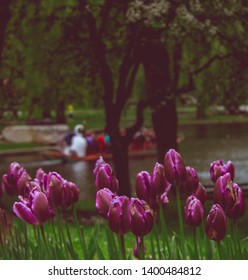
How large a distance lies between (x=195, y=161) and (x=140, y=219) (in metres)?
8.27

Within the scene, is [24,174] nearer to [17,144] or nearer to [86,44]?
[86,44]

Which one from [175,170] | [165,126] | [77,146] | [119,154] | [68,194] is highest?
[175,170]

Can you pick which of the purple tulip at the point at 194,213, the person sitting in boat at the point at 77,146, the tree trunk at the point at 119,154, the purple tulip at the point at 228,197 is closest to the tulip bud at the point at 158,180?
the purple tulip at the point at 194,213

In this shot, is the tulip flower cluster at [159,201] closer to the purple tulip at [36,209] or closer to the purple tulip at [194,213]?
the purple tulip at [194,213]

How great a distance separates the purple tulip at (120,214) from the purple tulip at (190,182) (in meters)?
0.60

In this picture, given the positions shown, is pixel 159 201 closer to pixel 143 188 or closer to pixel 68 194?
pixel 143 188

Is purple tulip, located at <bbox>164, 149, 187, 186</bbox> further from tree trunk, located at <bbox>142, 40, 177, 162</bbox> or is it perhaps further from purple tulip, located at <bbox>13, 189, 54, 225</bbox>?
tree trunk, located at <bbox>142, 40, 177, 162</bbox>

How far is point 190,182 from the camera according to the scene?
3.73 m

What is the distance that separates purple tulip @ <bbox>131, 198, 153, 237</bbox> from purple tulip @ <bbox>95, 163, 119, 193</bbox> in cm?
40

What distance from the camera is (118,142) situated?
1288 cm

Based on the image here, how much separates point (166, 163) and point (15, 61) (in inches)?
484

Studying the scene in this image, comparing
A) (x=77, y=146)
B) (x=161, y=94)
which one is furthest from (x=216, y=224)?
(x=77, y=146)

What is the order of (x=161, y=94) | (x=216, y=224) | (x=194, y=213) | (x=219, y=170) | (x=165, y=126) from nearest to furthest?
(x=216, y=224), (x=194, y=213), (x=219, y=170), (x=161, y=94), (x=165, y=126)

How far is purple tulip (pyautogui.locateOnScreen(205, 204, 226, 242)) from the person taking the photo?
3285 mm
